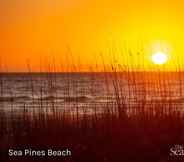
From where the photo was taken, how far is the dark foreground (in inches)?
116

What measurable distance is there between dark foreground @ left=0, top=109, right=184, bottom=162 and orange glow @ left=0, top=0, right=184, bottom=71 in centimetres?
32

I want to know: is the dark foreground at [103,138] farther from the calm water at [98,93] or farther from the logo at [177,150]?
the calm water at [98,93]

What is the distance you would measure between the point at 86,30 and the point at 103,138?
1.89 ft

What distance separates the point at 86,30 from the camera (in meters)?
3.09

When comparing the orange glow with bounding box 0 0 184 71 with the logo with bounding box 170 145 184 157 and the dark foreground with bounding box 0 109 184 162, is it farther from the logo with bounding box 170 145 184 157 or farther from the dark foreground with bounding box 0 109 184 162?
the logo with bounding box 170 145 184 157

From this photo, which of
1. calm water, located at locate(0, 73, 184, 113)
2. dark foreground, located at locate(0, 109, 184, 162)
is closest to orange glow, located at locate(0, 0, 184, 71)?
calm water, located at locate(0, 73, 184, 113)

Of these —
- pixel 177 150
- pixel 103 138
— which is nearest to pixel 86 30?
pixel 103 138

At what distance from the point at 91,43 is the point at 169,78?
57 cm

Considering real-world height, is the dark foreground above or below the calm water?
below

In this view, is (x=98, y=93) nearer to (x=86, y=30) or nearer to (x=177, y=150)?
(x=86, y=30)

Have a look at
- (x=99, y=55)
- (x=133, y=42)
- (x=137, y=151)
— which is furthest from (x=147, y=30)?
(x=137, y=151)

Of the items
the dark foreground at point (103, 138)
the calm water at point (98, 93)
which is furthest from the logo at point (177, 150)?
the calm water at point (98, 93)

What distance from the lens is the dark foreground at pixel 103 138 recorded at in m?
2.96

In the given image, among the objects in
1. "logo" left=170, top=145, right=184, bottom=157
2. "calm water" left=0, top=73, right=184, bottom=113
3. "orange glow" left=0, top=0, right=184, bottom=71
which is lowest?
"logo" left=170, top=145, right=184, bottom=157
